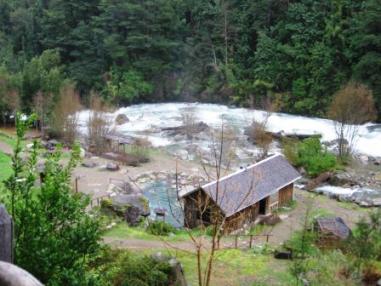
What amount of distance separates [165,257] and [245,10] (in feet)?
138

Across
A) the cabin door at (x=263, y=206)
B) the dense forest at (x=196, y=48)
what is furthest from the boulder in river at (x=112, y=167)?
the dense forest at (x=196, y=48)

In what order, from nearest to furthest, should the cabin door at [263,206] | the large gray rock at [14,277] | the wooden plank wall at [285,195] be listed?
the large gray rock at [14,277]
the cabin door at [263,206]
the wooden plank wall at [285,195]

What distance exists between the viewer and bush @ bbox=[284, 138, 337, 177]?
29906 mm

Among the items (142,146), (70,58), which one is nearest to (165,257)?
(142,146)

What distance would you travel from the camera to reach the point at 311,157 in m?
30.5

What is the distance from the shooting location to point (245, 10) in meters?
51.0

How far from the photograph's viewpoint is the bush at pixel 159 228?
2008cm

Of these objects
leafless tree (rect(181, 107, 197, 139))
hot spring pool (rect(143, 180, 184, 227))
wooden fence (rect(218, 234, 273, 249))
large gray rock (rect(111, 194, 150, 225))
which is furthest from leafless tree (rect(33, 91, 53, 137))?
wooden fence (rect(218, 234, 273, 249))

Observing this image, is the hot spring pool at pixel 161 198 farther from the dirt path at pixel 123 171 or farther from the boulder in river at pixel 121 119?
the boulder in river at pixel 121 119

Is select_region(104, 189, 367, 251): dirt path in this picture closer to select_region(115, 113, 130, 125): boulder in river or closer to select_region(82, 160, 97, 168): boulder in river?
select_region(82, 160, 97, 168): boulder in river

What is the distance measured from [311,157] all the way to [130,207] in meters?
12.5

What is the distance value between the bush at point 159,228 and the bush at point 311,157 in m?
11.8

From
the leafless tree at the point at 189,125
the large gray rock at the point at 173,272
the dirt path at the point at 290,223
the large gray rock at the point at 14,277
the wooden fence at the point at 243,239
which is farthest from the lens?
the leafless tree at the point at 189,125

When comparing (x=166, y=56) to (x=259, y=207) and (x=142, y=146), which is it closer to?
(x=142, y=146)
